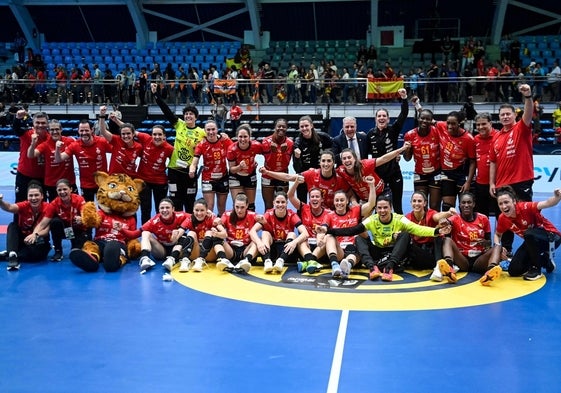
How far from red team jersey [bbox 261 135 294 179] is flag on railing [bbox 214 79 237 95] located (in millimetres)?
10635

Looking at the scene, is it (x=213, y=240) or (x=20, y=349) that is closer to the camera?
(x=20, y=349)

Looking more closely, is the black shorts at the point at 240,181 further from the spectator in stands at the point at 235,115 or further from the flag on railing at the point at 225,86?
the flag on railing at the point at 225,86

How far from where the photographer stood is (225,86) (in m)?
20.0

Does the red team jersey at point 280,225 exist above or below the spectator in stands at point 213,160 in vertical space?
below

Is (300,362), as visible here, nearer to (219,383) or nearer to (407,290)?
(219,383)

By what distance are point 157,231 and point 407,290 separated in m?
3.57

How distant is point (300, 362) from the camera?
5.37 meters

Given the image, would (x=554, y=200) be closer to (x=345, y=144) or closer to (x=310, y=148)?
(x=345, y=144)

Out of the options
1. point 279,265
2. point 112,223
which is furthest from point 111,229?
point 279,265

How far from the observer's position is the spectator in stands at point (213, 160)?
969 cm

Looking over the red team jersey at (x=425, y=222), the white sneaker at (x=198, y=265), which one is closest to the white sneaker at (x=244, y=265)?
the white sneaker at (x=198, y=265)

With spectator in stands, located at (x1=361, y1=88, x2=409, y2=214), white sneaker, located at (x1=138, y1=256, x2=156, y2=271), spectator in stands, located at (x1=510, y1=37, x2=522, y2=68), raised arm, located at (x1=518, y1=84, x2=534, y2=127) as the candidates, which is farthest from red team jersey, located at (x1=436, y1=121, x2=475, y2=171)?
spectator in stands, located at (x1=510, y1=37, x2=522, y2=68)

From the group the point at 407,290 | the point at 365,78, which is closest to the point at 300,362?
the point at 407,290

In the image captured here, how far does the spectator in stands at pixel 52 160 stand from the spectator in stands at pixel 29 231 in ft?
2.32
